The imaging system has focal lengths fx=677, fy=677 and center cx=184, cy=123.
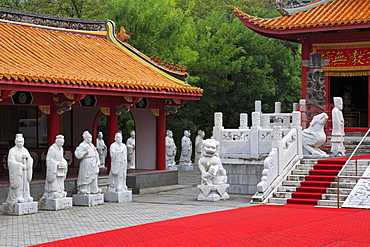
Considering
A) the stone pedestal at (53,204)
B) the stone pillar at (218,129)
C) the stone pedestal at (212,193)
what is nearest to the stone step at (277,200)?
the stone pedestal at (212,193)

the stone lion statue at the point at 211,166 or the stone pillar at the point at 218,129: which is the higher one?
the stone pillar at the point at 218,129

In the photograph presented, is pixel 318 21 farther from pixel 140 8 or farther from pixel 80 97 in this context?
pixel 140 8

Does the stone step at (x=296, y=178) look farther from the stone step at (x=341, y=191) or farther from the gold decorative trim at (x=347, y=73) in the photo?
the gold decorative trim at (x=347, y=73)

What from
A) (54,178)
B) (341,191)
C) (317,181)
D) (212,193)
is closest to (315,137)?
(317,181)

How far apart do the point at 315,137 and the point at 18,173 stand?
828 centimetres

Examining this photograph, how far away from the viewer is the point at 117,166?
57.4ft

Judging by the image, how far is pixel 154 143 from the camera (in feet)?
73.3

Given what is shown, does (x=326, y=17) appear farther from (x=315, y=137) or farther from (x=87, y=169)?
(x=87, y=169)

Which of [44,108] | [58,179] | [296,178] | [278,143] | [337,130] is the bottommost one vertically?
[296,178]

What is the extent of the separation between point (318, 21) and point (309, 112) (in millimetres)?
2934

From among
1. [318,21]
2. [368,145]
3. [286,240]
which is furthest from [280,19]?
[286,240]

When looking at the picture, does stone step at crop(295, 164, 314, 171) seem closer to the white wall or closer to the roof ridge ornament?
the white wall

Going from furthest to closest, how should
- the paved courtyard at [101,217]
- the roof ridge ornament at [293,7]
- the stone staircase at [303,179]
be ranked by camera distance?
the roof ridge ornament at [293,7]
the stone staircase at [303,179]
the paved courtyard at [101,217]

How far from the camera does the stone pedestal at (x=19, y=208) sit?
14664mm
